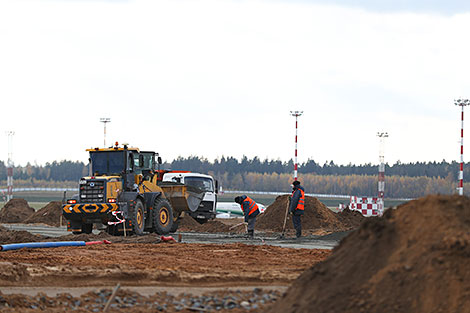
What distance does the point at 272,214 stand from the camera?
30297 millimetres

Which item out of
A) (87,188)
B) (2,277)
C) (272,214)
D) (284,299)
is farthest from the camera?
(272,214)

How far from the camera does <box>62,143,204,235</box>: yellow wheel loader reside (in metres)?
22.4

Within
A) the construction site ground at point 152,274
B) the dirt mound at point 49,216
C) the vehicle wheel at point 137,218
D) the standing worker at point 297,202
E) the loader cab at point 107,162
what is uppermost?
the loader cab at point 107,162

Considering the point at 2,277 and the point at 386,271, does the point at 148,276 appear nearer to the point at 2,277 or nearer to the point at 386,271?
the point at 2,277

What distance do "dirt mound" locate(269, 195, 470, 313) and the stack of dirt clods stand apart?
1940 centimetres

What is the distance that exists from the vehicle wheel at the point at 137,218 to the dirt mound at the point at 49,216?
13.7 meters

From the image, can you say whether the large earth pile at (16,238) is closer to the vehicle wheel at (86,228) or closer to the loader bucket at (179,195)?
the vehicle wheel at (86,228)

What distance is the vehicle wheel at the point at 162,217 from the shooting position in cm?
2380

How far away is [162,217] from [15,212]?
17.5m

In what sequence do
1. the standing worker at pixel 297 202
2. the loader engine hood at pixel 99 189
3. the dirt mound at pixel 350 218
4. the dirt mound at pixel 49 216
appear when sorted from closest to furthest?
the loader engine hood at pixel 99 189 → the standing worker at pixel 297 202 → the dirt mound at pixel 350 218 → the dirt mound at pixel 49 216

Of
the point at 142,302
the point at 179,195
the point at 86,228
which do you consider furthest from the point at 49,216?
the point at 142,302

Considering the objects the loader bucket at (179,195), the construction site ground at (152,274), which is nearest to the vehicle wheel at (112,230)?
the loader bucket at (179,195)

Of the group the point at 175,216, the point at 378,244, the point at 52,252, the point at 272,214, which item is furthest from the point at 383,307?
the point at 272,214

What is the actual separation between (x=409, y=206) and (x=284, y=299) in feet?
6.54
